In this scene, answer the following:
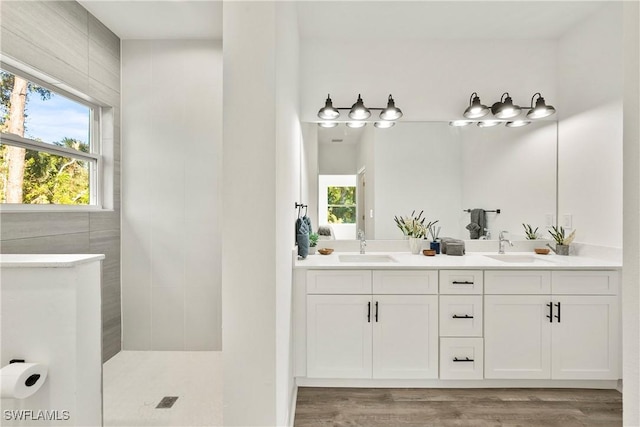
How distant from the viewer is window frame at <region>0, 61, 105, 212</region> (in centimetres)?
193

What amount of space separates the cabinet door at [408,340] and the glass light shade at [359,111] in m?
1.49

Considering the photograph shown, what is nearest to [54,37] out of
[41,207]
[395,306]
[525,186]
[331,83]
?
[41,207]

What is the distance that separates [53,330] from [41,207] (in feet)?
4.52

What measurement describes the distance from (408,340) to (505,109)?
1.97 metres

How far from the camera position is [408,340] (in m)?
2.20

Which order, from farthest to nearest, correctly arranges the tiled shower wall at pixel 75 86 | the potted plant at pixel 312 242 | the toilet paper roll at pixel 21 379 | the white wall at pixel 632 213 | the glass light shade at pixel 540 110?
1. the potted plant at pixel 312 242
2. the glass light shade at pixel 540 110
3. the tiled shower wall at pixel 75 86
4. the toilet paper roll at pixel 21 379
5. the white wall at pixel 632 213

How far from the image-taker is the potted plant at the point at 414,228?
275 centimetres

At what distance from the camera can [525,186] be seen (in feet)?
9.21

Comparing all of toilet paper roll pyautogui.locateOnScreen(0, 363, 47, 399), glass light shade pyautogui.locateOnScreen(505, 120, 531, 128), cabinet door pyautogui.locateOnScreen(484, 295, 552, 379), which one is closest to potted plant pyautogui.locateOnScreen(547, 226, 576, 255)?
cabinet door pyautogui.locateOnScreen(484, 295, 552, 379)

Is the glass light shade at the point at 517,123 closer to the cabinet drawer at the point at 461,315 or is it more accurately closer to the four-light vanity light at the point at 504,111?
the four-light vanity light at the point at 504,111

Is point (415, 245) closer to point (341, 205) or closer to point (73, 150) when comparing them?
point (341, 205)

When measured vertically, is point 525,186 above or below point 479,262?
above

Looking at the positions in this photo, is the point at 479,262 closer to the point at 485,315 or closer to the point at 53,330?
the point at 485,315

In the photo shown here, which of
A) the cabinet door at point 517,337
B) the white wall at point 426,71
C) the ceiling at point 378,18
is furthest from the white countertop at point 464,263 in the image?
the ceiling at point 378,18
